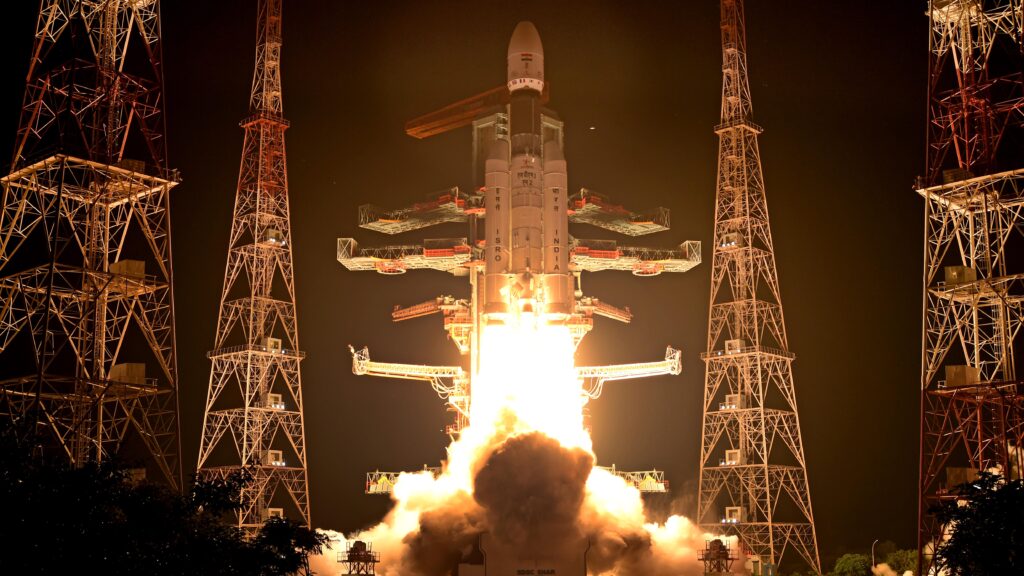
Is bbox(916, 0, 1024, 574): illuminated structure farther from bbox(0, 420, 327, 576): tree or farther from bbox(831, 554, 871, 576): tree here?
bbox(0, 420, 327, 576): tree

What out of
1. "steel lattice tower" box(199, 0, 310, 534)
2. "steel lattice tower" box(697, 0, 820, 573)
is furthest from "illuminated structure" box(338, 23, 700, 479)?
"steel lattice tower" box(199, 0, 310, 534)

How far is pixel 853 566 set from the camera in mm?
53625

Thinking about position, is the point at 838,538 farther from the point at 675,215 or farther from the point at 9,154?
the point at 9,154

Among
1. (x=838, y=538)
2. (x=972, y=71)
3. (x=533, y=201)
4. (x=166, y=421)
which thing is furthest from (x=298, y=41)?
(x=838, y=538)

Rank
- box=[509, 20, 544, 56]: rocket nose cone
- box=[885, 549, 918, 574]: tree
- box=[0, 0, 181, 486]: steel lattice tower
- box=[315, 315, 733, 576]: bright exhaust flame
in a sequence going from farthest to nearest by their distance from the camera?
box=[885, 549, 918, 574]: tree → box=[509, 20, 544, 56]: rocket nose cone → box=[315, 315, 733, 576]: bright exhaust flame → box=[0, 0, 181, 486]: steel lattice tower

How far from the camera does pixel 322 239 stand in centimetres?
6331

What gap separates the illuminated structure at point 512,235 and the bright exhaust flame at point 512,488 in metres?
1.36

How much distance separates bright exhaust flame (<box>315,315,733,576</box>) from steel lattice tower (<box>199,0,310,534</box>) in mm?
5778

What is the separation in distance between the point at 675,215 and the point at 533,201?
22673 mm

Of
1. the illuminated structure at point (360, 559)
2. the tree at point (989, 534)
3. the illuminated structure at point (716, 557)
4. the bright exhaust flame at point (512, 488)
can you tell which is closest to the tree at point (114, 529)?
the illuminated structure at point (360, 559)

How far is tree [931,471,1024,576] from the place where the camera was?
28172mm

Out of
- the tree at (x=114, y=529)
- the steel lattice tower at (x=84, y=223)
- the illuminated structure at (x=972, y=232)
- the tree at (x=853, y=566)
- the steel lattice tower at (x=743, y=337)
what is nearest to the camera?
the tree at (x=114, y=529)

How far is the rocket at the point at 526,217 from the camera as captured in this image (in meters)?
42.2

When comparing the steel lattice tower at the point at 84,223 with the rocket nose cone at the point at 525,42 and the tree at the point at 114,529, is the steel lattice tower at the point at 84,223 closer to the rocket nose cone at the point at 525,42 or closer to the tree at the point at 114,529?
the tree at the point at 114,529
